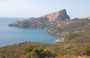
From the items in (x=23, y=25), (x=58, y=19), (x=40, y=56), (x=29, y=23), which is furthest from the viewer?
(x=58, y=19)

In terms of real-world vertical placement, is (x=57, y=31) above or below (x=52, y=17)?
below

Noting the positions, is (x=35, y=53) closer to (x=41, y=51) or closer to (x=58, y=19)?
(x=41, y=51)

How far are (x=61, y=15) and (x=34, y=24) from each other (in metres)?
51.5

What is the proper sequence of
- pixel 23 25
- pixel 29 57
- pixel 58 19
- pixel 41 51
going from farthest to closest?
1. pixel 58 19
2. pixel 23 25
3. pixel 41 51
4. pixel 29 57

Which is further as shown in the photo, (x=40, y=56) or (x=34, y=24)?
(x=34, y=24)

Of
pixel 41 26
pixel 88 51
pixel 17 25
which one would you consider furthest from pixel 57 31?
pixel 88 51

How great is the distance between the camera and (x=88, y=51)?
49.7ft

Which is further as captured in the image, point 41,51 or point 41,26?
point 41,26

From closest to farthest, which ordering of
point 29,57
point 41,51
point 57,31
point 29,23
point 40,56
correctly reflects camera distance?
point 29,57 < point 40,56 < point 41,51 < point 57,31 < point 29,23

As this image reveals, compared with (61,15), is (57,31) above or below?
below

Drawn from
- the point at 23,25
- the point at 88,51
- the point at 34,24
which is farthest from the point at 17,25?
the point at 88,51

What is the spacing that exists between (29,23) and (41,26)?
18.0m

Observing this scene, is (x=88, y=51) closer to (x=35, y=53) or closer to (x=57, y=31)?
(x=35, y=53)

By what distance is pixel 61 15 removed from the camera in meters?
194
